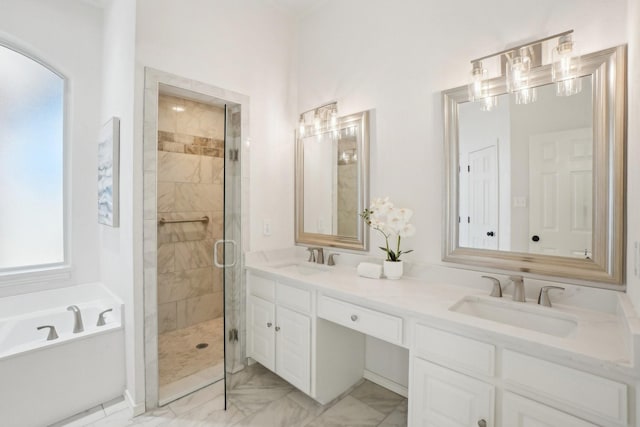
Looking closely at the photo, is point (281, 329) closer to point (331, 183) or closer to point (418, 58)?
point (331, 183)

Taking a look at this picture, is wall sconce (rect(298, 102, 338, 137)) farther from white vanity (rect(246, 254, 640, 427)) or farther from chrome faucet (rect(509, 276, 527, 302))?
chrome faucet (rect(509, 276, 527, 302))

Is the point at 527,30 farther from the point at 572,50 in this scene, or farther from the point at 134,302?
the point at 134,302

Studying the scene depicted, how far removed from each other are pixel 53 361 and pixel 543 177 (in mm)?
3080

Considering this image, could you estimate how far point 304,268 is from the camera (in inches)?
99.9

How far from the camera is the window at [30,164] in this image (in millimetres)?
2502

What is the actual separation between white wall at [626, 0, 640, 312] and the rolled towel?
1.19 metres

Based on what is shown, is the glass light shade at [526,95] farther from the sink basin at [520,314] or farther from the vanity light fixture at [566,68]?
the sink basin at [520,314]

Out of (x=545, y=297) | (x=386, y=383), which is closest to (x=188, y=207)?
(x=386, y=383)

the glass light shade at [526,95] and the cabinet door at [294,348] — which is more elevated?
the glass light shade at [526,95]

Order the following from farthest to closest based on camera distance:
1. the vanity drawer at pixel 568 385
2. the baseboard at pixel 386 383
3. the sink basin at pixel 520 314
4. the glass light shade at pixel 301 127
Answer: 1. the glass light shade at pixel 301 127
2. the baseboard at pixel 386 383
3. the sink basin at pixel 520 314
4. the vanity drawer at pixel 568 385

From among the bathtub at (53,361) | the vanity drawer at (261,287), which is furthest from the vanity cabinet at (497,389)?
the bathtub at (53,361)

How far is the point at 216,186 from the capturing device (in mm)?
3639

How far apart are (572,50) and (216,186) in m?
3.30

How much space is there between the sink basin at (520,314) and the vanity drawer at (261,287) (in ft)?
4.21
